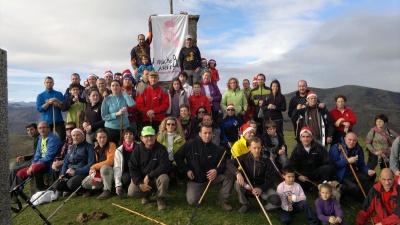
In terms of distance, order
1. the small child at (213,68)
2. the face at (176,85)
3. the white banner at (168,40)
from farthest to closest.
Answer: the white banner at (168,40) < the small child at (213,68) < the face at (176,85)

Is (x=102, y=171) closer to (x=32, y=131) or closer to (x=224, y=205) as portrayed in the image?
(x=224, y=205)

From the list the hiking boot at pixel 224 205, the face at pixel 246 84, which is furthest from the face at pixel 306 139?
the face at pixel 246 84

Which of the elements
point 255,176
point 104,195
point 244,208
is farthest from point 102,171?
point 255,176

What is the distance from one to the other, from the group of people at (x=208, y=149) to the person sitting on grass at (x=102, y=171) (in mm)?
29

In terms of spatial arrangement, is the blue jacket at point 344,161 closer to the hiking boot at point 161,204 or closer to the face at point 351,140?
the face at point 351,140

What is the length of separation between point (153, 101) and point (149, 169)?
304cm

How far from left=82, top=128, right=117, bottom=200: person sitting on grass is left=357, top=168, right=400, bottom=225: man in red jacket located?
22.5 feet

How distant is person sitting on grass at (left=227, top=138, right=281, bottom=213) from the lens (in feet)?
24.8

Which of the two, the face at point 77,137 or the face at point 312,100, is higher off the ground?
the face at point 312,100

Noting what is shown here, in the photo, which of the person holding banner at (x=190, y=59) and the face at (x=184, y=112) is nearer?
the face at (x=184, y=112)

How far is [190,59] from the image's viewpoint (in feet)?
43.4

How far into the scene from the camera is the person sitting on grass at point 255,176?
7.56m

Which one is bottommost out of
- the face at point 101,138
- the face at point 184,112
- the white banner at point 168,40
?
the face at point 101,138

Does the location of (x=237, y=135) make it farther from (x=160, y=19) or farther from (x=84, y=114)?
(x=160, y=19)
